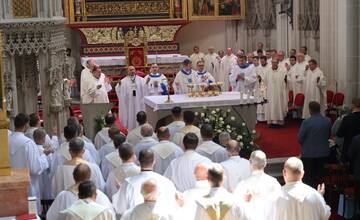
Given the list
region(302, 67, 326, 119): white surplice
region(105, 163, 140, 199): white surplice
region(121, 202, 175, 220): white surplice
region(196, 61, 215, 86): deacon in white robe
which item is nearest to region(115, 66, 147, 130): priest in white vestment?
region(196, 61, 215, 86): deacon in white robe

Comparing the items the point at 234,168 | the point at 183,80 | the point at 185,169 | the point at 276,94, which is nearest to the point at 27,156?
the point at 185,169

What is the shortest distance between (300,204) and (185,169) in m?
1.65

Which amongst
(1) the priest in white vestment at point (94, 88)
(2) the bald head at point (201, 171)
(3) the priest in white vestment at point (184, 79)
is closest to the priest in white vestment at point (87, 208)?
(2) the bald head at point (201, 171)

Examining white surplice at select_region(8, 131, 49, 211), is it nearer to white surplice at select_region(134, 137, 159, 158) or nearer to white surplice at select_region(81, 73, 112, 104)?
white surplice at select_region(134, 137, 159, 158)

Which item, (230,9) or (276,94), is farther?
(230,9)

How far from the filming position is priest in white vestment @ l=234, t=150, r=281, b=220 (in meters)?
6.80

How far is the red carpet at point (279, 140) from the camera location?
1263cm

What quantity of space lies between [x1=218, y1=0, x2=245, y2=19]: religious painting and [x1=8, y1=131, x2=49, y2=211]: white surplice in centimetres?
1261

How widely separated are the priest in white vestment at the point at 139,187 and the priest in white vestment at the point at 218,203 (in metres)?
0.40

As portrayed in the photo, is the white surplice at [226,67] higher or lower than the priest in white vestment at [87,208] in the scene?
higher

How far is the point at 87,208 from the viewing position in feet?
19.8

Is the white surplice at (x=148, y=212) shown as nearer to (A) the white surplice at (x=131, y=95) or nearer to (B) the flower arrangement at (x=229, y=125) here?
(B) the flower arrangement at (x=229, y=125)

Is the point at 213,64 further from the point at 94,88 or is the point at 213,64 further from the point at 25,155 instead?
the point at 25,155

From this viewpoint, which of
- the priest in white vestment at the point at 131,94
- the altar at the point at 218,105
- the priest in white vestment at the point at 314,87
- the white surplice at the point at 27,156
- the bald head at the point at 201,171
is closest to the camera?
the bald head at the point at 201,171
